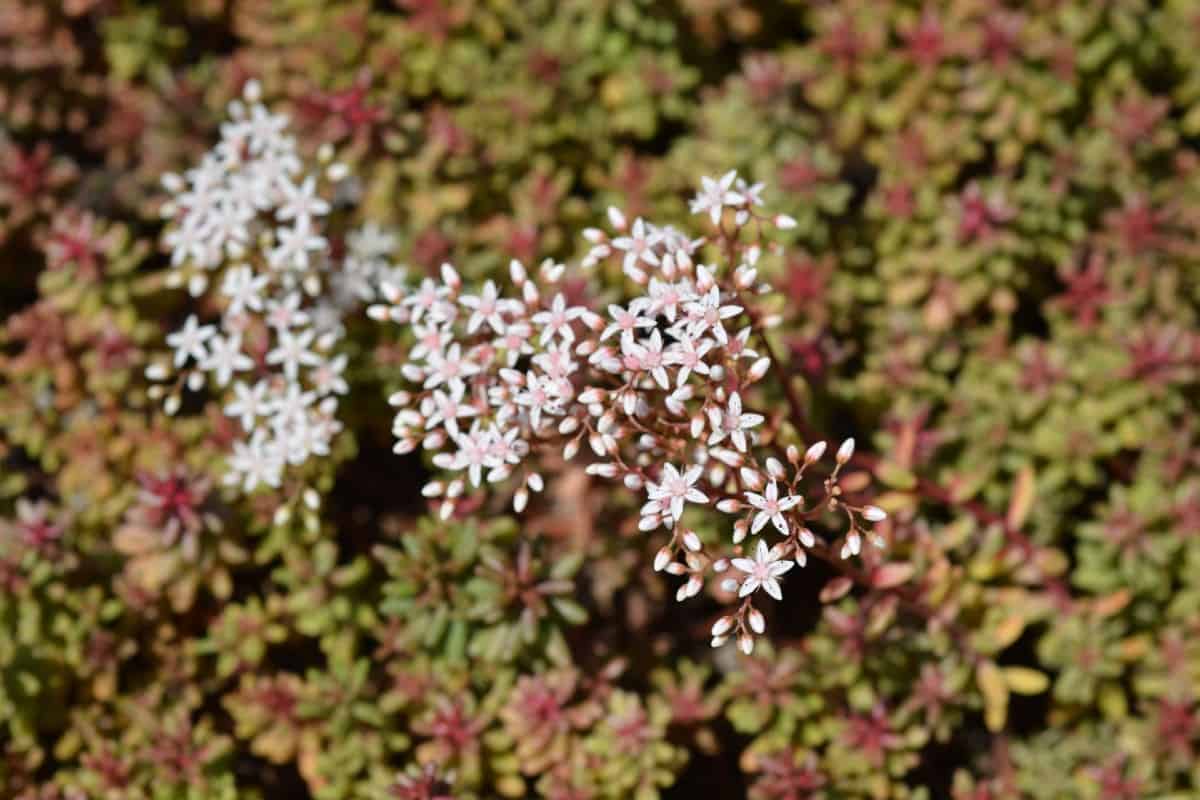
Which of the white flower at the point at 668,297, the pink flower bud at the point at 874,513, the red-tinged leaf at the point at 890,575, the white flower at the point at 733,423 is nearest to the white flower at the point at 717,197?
the white flower at the point at 668,297

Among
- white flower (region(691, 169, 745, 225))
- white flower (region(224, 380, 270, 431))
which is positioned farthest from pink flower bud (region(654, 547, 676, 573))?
white flower (region(224, 380, 270, 431))

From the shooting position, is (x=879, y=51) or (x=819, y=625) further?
(x=879, y=51)

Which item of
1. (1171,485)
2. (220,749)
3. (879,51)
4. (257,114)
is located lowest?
(220,749)

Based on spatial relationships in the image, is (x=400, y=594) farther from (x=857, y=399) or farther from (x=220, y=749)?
(x=857, y=399)

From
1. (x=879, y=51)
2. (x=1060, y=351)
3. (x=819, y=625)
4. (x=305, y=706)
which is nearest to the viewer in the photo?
(x=305, y=706)

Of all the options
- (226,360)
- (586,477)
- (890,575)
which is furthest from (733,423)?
(226,360)

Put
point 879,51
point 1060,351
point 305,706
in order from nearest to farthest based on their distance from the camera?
point 305,706, point 1060,351, point 879,51

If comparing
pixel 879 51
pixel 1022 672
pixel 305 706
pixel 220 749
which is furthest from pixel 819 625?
pixel 879 51

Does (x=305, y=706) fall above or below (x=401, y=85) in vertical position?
below
